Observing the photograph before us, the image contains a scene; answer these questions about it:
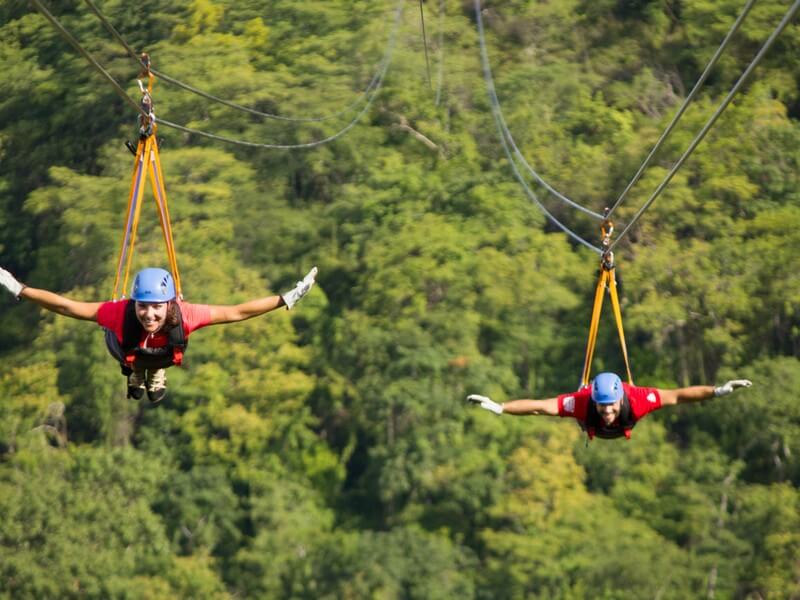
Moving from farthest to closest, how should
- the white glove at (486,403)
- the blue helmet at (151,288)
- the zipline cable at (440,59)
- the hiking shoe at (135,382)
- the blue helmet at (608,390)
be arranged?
1. the zipline cable at (440,59)
2. the blue helmet at (608,390)
3. the hiking shoe at (135,382)
4. the white glove at (486,403)
5. the blue helmet at (151,288)

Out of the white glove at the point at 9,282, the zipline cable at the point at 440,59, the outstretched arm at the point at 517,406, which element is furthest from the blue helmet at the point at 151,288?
the zipline cable at the point at 440,59

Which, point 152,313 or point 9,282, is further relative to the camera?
point 152,313

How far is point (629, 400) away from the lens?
11.0 m

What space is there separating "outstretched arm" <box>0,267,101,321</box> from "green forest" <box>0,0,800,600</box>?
25.9 m

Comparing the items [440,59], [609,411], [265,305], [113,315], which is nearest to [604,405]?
[609,411]

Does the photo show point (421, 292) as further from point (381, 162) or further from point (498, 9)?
point (498, 9)

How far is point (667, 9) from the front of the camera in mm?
45156

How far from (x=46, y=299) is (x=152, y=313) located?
68cm

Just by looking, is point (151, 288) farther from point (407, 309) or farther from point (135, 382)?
point (407, 309)

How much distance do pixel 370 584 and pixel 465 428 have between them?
4.51m

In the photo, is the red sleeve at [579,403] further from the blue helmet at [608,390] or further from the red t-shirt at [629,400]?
the blue helmet at [608,390]

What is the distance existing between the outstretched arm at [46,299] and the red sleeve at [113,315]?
197 millimetres

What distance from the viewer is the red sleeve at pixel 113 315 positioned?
9.70 meters

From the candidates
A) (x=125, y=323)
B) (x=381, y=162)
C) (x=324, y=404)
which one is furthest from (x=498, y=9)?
(x=125, y=323)
